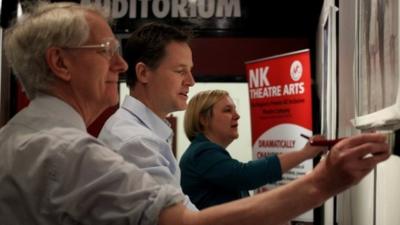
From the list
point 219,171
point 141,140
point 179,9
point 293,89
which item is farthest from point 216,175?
point 179,9

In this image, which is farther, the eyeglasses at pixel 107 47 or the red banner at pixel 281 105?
the red banner at pixel 281 105

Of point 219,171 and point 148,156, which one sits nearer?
point 148,156

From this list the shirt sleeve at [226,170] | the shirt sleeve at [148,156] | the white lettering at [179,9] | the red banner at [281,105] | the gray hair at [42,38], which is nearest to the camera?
the gray hair at [42,38]

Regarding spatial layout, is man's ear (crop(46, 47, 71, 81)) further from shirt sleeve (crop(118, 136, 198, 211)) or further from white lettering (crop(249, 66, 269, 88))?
white lettering (crop(249, 66, 269, 88))

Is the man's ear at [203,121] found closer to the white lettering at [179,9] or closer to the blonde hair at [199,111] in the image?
the blonde hair at [199,111]

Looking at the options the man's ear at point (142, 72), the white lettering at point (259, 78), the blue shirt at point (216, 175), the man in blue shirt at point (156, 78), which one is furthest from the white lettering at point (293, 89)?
the man's ear at point (142, 72)

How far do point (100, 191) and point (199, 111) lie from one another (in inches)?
64.0

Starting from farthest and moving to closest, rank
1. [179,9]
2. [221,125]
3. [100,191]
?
[179,9] < [221,125] < [100,191]

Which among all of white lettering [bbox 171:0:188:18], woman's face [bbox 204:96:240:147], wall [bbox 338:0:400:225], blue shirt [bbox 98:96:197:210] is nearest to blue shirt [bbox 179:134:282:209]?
woman's face [bbox 204:96:240:147]

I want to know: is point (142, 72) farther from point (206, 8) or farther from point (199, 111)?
point (206, 8)

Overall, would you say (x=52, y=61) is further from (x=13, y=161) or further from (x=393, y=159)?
(x=393, y=159)

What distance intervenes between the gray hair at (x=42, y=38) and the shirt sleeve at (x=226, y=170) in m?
1.11

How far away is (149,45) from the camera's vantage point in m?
1.95

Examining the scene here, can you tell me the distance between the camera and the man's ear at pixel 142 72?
6.30 ft
